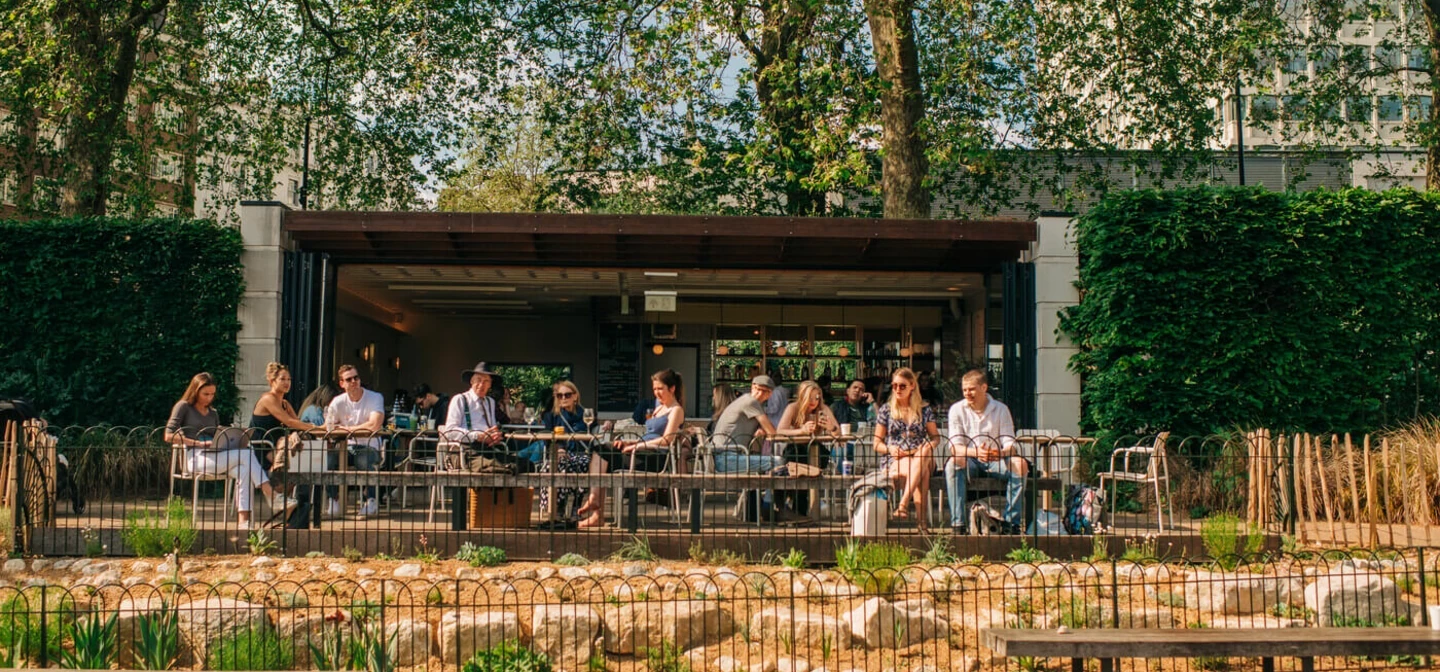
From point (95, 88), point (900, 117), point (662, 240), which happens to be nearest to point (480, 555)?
point (662, 240)

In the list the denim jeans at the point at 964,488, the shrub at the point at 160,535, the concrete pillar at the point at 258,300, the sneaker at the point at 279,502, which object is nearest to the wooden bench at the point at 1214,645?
the denim jeans at the point at 964,488

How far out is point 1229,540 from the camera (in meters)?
8.30

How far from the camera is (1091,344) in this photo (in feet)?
40.9

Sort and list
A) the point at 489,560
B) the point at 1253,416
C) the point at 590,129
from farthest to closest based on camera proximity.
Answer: the point at 590,129 < the point at 1253,416 < the point at 489,560

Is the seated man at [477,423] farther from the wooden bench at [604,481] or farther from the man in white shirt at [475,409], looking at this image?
the wooden bench at [604,481]

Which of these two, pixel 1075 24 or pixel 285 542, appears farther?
pixel 1075 24

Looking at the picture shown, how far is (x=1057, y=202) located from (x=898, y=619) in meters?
14.9

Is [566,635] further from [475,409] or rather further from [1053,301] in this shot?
[1053,301]

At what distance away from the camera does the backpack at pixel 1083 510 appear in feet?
30.1

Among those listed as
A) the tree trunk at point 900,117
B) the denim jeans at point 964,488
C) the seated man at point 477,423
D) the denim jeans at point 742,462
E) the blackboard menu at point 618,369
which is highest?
the tree trunk at point 900,117

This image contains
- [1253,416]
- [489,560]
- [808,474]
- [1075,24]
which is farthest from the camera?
[1075,24]

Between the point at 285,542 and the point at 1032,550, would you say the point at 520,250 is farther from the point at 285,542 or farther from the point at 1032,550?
the point at 1032,550

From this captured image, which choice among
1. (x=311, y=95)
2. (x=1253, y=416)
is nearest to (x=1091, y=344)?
(x=1253, y=416)

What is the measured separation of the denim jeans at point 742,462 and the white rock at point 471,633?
3505mm
